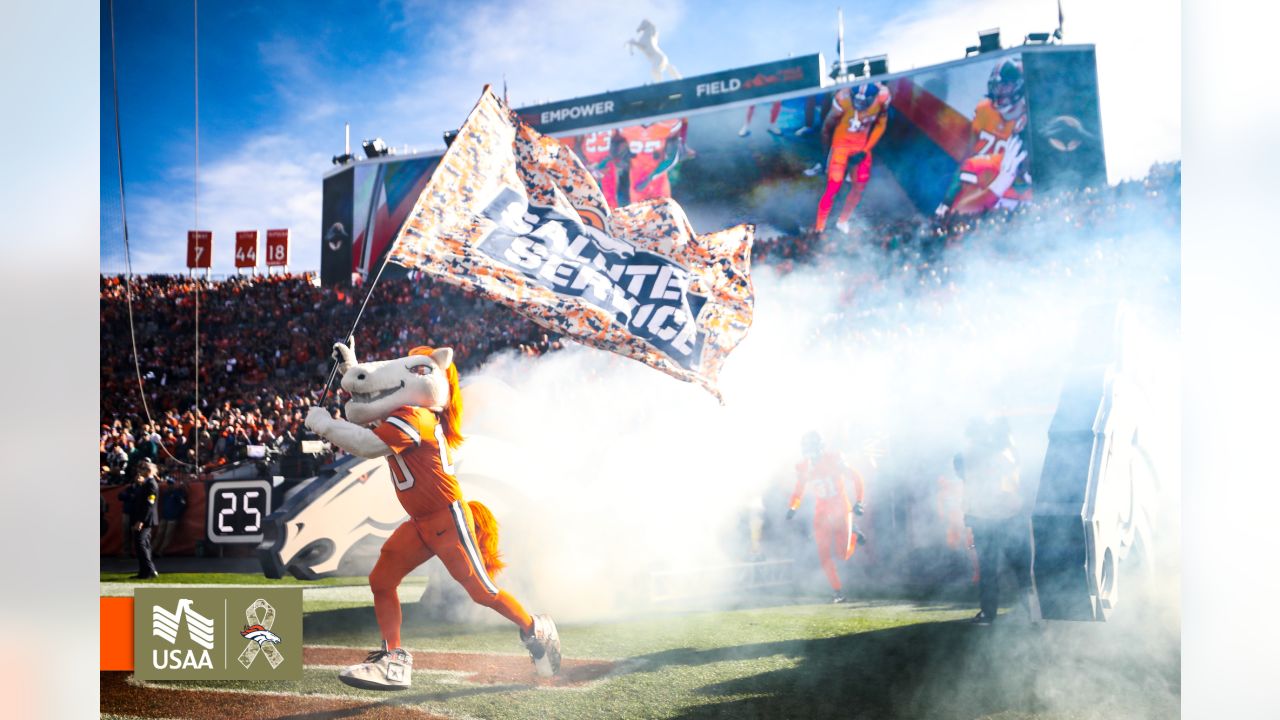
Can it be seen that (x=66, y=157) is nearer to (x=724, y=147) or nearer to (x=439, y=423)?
(x=439, y=423)

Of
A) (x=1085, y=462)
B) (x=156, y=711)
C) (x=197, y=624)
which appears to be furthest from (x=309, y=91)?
→ (x=1085, y=462)

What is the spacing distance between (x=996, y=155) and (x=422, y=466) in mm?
Result: 2906

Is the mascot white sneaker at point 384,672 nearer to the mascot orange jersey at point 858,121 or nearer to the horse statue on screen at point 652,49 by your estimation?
the horse statue on screen at point 652,49

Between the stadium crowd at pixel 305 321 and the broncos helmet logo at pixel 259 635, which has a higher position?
the stadium crowd at pixel 305 321

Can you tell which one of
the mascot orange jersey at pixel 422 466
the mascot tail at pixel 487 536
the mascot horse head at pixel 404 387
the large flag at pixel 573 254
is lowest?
the mascot tail at pixel 487 536

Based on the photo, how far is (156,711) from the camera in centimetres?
373

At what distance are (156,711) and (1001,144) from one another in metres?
4.60

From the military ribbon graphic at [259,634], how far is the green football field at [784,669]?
0.62ft

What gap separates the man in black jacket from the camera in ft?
12.9

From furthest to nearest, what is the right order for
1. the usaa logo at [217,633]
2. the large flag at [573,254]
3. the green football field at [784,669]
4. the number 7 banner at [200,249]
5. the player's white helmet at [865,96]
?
the number 7 banner at [200,249] → the player's white helmet at [865,96] → the usaa logo at [217,633] → the large flag at [573,254] → the green football field at [784,669]

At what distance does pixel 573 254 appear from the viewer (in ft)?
12.3

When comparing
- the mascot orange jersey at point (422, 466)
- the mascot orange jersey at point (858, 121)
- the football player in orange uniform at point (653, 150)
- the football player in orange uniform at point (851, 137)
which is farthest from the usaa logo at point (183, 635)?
the mascot orange jersey at point (858, 121)

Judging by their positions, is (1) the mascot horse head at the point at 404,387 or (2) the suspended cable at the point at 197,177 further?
(2) the suspended cable at the point at 197,177

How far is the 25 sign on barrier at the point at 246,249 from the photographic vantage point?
3986 mm
